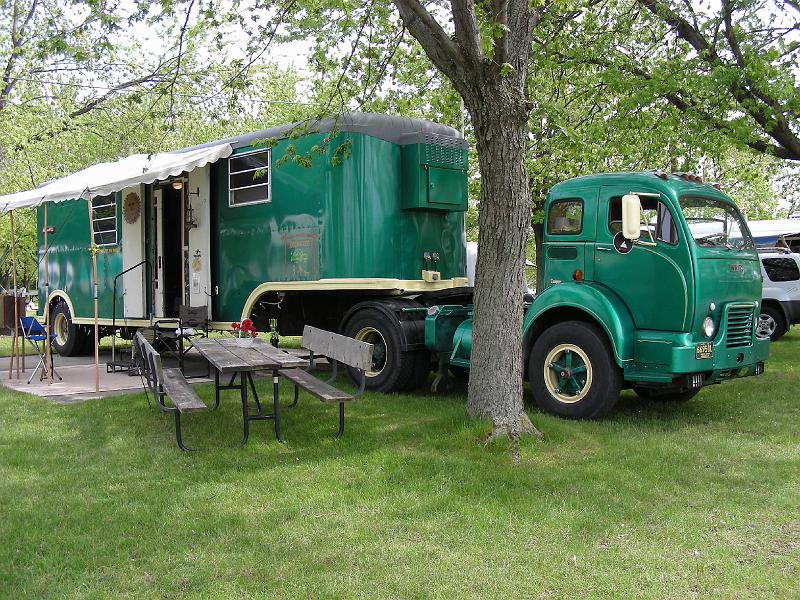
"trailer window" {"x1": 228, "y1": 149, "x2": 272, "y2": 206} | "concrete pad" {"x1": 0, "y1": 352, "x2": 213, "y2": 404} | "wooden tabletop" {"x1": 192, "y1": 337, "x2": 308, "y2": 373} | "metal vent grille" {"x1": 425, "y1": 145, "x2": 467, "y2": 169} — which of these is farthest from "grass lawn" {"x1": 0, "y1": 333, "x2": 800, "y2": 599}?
"trailer window" {"x1": 228, "y1": 149, "x2": 272, "y2": 206}

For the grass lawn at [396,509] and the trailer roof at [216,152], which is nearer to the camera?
the grass lawn at [396,509]

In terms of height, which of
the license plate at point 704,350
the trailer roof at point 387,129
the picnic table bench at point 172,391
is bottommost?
the picnic table bench at point 172,391

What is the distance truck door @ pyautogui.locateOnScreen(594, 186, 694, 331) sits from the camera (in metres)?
7.54

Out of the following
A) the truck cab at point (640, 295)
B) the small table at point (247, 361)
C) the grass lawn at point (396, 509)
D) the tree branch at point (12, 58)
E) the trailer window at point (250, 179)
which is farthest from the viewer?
the tree branch at point (12, 58)

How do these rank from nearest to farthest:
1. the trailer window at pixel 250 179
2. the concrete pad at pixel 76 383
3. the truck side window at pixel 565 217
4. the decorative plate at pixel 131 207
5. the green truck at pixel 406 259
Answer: the green truck at pixel 406 259
the truck side window at pixel 565 217
the concrete pad at pixel 76 383
the trailer window at pixel 250 179
the decorative plate at pixel 131 207

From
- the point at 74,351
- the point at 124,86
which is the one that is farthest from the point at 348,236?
the point at 124,86

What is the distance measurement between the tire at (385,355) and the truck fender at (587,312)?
1.60 m

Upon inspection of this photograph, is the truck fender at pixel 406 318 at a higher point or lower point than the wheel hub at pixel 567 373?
higher

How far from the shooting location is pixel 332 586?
3.91m

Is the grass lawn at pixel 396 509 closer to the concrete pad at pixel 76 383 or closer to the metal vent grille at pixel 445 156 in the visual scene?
the concrete pad at pixel 76 383

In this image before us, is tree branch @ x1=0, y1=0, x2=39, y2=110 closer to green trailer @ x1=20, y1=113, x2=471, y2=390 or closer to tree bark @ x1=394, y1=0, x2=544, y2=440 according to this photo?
green trailer @ x1=20, y1=113, x2=471, y2=390

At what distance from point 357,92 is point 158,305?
5231 mm

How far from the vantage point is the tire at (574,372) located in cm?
767

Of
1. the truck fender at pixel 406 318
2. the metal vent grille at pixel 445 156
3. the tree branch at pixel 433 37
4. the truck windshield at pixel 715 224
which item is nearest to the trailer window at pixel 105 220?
the truck fender at pixel 406 318
